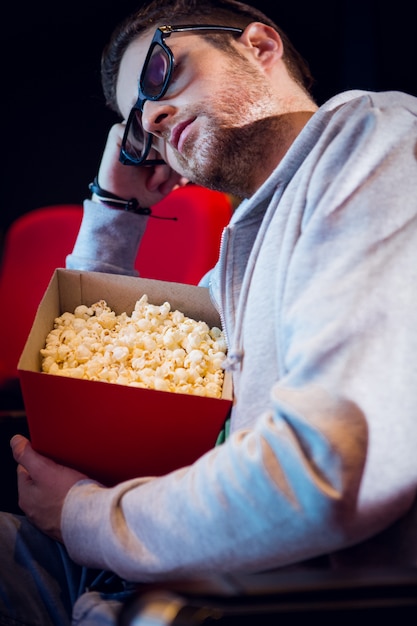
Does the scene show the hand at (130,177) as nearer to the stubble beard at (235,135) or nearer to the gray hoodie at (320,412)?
the stubble beard at (235,135)

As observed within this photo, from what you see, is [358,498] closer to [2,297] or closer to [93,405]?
[93,405]

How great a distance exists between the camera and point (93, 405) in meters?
1.05

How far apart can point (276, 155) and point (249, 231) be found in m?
0.24

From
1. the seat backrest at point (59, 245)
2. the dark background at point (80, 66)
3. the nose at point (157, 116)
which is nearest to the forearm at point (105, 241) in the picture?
the seat backrest at point (59, 245)

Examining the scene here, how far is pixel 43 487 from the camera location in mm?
1124

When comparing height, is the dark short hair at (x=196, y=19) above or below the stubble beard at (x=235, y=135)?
above

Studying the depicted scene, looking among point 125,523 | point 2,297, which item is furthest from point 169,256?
point 125,523

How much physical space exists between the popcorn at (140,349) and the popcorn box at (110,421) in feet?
0.14

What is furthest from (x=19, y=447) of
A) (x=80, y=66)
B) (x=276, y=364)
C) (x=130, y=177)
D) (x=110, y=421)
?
(x=80, y=66)

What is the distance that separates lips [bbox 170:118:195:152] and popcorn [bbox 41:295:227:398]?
366mm

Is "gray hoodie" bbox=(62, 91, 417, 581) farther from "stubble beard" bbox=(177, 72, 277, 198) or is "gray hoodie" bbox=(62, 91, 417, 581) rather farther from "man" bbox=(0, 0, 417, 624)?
"stubble beard" bbox=(177, 72, 277, 198)

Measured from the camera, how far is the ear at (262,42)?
54.6 inches

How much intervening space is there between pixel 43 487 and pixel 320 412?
608mm

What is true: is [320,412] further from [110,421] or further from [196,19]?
[196,19]
